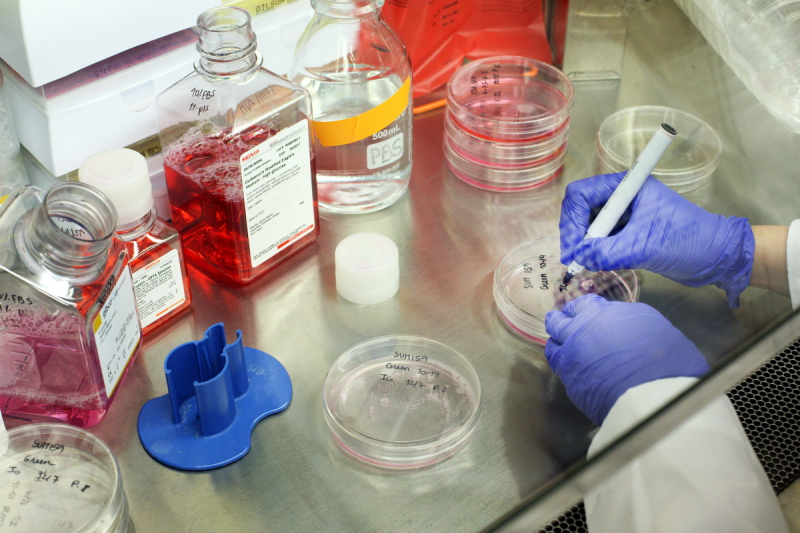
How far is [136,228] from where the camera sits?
0.97 m

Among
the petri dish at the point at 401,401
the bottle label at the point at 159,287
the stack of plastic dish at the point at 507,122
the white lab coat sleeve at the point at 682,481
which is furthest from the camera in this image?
the stack of plastic dish at the point at 507,122

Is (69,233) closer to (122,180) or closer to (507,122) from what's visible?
(122,180)

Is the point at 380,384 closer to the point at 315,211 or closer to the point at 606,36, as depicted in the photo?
the point at 315,211

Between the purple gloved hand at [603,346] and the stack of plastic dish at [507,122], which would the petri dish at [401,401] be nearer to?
the purple gloved hand at [603,346]

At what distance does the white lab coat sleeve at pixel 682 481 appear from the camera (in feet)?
2.06

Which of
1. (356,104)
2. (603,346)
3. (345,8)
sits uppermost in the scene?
(345,8)

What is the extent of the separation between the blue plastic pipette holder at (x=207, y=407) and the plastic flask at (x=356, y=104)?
407 mm

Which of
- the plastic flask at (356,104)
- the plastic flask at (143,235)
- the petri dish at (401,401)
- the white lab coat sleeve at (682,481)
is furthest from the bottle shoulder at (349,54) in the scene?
the white lab coat sleeve at (682,481)

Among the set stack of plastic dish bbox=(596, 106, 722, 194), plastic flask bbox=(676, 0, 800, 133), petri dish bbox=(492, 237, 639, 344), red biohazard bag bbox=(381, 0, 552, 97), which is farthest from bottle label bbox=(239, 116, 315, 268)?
plastic flask bbox=(676, 0, 800, 133)

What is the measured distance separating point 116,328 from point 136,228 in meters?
0.14

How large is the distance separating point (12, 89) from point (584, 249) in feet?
2.67

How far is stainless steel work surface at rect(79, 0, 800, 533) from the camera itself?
0.85 meters

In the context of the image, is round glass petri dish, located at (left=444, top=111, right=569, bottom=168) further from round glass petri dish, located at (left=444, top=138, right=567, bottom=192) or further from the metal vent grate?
the metal vent grate

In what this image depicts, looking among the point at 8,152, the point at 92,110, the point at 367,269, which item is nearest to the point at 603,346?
the point at 367,269
